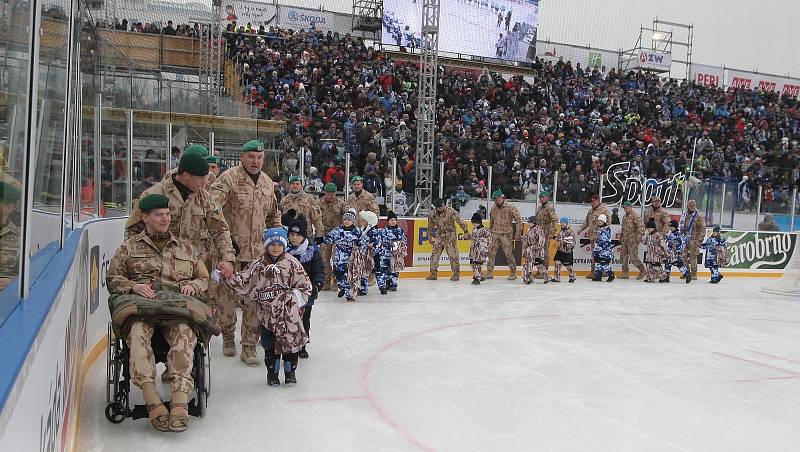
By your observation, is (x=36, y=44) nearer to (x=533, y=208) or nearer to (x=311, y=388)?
(x=311, y=388)

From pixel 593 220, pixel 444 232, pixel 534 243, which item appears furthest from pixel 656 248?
pixel 444 232

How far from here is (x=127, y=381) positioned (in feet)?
14.0

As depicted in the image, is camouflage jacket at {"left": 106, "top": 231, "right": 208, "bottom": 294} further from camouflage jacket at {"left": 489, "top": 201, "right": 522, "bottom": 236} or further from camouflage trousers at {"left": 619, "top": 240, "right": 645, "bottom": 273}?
camouflage trousers at {"left": 619, "top": 240, "right": 645, "bottom": 273}

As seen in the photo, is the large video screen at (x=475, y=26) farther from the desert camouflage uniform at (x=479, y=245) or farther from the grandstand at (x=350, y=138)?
the desert camouflage uniform at (x=479, y=245)

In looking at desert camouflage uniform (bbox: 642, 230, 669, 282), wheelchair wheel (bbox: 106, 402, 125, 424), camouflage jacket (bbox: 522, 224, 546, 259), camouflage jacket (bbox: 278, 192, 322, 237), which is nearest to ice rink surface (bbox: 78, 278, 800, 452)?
wheelchair wheel (bbox: 106, 402, 125, 424)

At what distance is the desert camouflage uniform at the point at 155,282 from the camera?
4.12m

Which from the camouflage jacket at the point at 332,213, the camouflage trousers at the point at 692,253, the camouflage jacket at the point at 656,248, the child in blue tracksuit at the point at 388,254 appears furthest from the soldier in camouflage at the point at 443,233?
the camouflage trousers at the point at 692,253

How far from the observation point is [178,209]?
17.7ft

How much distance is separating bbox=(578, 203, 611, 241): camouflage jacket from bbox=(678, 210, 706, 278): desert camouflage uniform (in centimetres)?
210

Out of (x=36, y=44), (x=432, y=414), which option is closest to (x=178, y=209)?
(x=432, y=414)

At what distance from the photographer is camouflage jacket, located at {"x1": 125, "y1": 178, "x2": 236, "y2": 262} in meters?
5.40

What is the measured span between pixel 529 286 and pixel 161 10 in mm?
9783

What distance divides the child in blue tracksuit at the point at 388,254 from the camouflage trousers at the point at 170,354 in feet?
22.1

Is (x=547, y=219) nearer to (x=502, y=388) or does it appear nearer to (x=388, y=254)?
(x=388, y=254)
